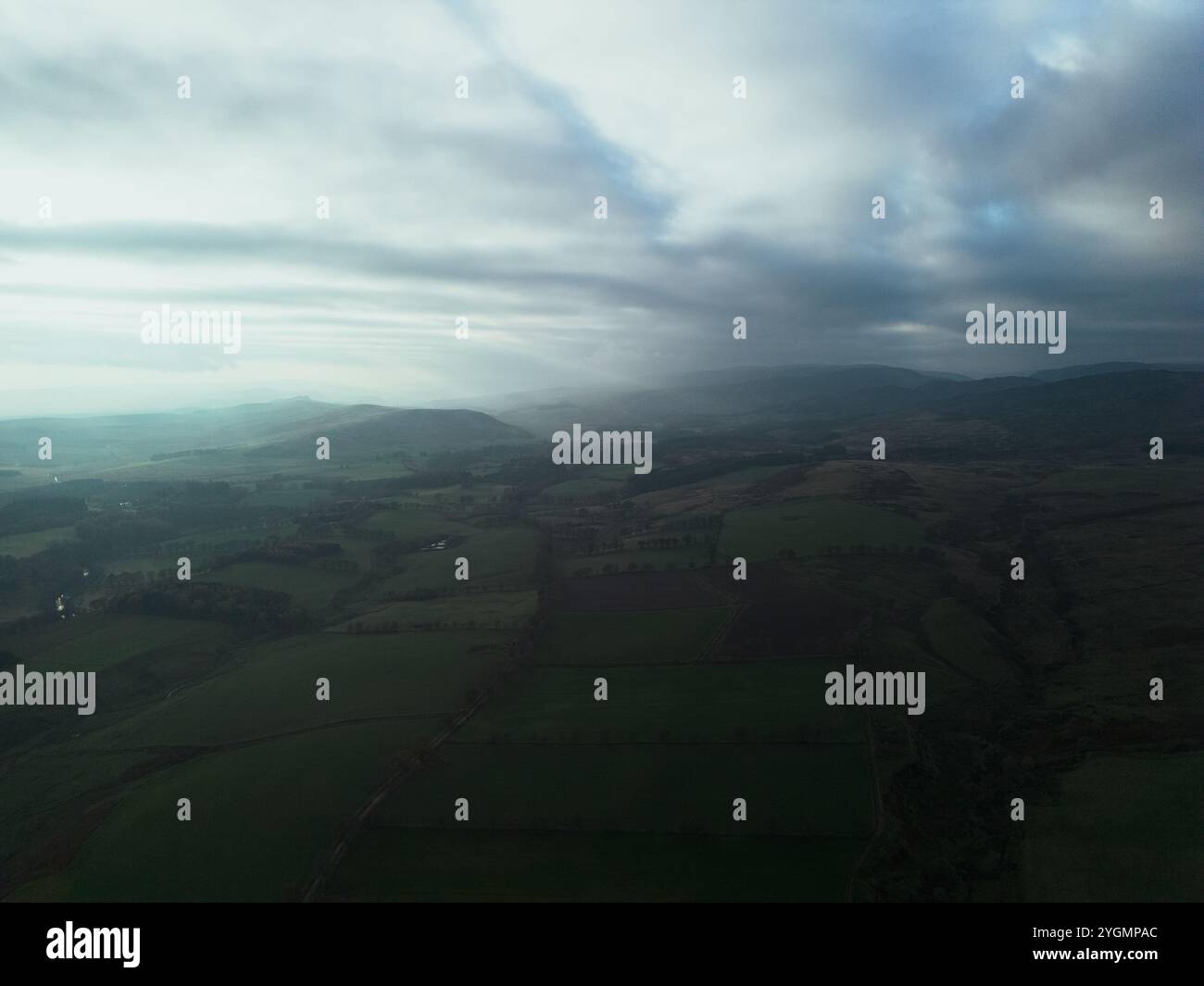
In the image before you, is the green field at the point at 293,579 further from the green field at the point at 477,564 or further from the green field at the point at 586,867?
the green field at the point at 586,867

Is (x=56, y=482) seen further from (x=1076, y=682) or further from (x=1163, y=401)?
(x=1163, y=401)

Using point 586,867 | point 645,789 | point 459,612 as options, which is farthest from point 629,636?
point 586,867

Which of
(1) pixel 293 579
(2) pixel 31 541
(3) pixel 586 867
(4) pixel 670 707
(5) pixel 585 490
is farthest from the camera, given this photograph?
(5) pixel 585 490

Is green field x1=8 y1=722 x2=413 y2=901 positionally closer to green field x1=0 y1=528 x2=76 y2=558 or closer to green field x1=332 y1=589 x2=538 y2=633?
green field x1=332 y1=589 x2=538 y2=633

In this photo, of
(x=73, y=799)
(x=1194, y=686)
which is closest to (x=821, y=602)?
(x=1194, y=686)

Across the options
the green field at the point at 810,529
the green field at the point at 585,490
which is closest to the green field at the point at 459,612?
the green field at the point at 810,529

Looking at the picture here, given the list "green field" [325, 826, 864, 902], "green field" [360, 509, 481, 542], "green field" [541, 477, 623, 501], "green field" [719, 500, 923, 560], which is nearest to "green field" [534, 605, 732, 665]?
"green field" [719, 500, 923, 560]

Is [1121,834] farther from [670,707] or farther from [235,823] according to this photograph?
[235,823]
